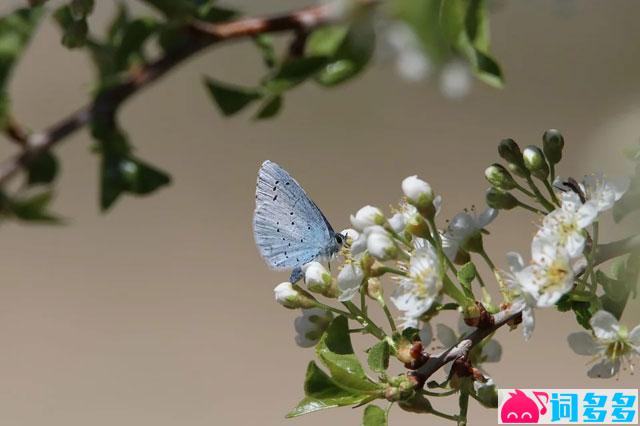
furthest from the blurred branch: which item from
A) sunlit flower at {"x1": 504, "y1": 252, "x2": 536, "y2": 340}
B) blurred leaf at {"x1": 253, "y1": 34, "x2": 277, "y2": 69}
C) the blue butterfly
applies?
blurred leaf at {"x1": 253, "y1": 34, "x2": 277, "y2": 69}

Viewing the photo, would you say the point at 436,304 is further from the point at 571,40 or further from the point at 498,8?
the point at 571,40

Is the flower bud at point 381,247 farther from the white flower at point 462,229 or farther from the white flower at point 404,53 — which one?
the white flower at point 404,53

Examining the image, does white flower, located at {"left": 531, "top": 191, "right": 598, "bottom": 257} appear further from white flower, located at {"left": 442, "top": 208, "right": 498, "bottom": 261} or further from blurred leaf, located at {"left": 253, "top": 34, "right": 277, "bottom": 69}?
blurred leaf, located at {"left": 253, "top": 34, "right": 277, "bottom": 69}

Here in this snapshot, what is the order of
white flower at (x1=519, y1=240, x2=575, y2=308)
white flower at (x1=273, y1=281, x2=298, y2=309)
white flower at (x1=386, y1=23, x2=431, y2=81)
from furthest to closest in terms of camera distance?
white flower at (x1=386, y1=23, x2=431, y2=81) → white flower at (x1=273, y1=281, x2=298, y2=309) → white flower at (x1=519, y1=240, x2=575, y2=308)

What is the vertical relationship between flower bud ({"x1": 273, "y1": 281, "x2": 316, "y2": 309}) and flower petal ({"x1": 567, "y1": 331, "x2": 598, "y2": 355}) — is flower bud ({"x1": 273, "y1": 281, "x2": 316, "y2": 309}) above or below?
above

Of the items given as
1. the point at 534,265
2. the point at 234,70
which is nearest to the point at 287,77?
the point at 534,265

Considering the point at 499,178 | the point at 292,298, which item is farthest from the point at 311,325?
the point at 499,178

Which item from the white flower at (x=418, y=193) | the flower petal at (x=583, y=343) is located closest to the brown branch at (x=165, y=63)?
the white flower at (x=418, y=193)
